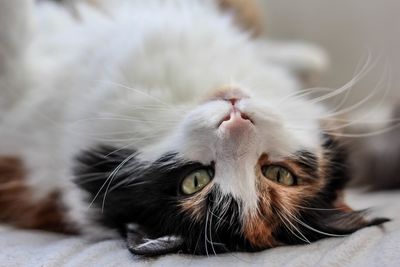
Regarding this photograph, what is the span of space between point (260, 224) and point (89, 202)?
343mm

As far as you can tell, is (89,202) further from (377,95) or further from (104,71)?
(377,95)

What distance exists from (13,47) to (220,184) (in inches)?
Result: 21.5

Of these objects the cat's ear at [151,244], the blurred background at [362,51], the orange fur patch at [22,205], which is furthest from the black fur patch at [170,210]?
the blurred background at [362,51]

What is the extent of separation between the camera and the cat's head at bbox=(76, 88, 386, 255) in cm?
96

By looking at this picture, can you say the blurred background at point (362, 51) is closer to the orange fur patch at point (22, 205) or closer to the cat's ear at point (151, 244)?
the cat's ear at point (151, 244)

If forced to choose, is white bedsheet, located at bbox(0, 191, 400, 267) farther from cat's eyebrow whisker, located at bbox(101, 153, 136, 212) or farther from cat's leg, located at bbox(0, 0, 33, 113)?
cat's leg, located at bbox(0, 0, 33, 113)

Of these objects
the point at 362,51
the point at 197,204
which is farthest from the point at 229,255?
the point at 362,51

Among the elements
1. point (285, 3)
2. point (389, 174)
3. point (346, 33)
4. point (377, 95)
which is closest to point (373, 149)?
point (389, 174)

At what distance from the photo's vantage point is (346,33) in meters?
1.76

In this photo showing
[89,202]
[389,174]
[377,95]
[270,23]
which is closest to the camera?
[89,202]

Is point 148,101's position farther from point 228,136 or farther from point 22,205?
point 22,205

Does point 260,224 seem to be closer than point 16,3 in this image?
Yes

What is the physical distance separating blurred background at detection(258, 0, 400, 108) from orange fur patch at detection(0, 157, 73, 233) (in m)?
0.98

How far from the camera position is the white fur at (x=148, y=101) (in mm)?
977
